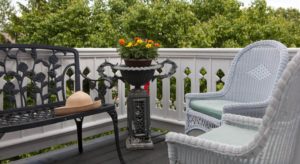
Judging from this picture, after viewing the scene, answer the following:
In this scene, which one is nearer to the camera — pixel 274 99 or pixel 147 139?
pixel 274 99

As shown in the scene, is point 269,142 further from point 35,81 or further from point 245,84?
point 35,81

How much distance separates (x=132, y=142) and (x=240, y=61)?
1.29 metres

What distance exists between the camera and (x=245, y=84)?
2.83 meters

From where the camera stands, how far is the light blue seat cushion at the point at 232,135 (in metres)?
1.66

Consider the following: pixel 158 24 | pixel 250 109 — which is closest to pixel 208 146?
pixel 250 109

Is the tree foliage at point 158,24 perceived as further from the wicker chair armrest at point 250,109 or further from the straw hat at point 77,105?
the straw hat at point 77,105

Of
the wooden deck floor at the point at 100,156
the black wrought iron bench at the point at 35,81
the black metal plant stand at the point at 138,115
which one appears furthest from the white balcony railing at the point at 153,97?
the black metal plant stand at the point at 138,115

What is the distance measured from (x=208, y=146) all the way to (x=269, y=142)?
0.26 meters

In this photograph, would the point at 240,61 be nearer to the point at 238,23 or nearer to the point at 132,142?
the point at 132,142

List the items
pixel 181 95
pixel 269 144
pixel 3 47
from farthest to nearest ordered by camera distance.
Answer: pixel 181 95 → pixel 3 47 → pixel 269 144

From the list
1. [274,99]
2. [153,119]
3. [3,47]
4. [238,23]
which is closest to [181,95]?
[153,119]

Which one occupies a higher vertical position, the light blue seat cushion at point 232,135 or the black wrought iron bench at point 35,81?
the black wrought iron bench at point 35,81

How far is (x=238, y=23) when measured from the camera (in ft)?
40.5

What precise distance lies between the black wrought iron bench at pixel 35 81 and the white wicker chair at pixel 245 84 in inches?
28.0
